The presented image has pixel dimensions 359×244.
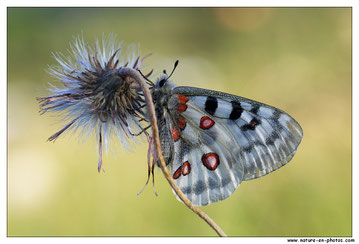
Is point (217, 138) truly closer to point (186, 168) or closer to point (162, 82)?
point (186, 168)

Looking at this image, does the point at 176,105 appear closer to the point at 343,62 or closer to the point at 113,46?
the point at 113,46

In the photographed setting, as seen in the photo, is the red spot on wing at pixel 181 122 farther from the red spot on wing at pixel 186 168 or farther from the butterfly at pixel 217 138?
the red spot on wing at pixel 186 168

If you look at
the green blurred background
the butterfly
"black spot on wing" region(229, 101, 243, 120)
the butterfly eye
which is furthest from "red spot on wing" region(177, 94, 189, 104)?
the green blurred background

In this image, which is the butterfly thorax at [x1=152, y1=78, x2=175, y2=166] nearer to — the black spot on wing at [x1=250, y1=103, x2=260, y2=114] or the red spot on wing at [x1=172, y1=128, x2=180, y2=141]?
the red spot on wing at [x1=172, y1=128, x2=180, y2=141]

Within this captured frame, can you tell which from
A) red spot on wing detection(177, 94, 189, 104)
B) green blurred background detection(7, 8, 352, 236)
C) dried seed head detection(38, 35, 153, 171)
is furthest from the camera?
green blurred background detection(7, 8, 352, 236)

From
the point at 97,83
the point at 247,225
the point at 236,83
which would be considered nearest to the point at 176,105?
the point at 97,83

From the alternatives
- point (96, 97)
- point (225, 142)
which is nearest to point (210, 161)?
point (225, 142)
